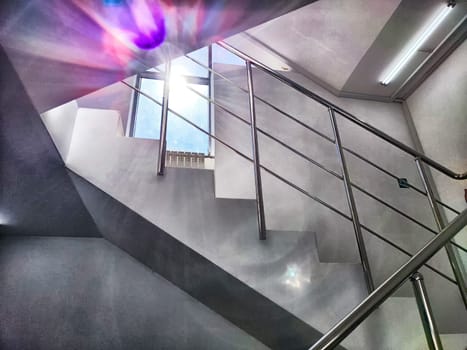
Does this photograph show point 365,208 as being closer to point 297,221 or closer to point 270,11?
point 297,221

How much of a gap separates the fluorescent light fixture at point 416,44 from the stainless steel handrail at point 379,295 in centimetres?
156

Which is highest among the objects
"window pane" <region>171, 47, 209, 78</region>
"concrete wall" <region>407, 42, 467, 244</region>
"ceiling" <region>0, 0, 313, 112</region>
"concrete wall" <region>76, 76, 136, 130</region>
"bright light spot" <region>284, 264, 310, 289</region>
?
"window pane" <region>171, 47, 209, 78</region>

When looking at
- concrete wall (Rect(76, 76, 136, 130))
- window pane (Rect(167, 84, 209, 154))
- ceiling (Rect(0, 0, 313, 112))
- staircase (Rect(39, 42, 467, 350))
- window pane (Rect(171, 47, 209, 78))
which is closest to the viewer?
ceiling (Rect(0, 0, 313, 112))

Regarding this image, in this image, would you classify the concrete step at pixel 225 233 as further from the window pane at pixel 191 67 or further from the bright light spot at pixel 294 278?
the window pane at pixel 191 67

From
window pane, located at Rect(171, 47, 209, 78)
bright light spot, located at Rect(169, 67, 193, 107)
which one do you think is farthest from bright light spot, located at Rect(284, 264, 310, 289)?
window pane, located at Rect(171, 47, 209, 78)

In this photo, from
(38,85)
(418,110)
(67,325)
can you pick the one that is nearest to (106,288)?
(67,325)

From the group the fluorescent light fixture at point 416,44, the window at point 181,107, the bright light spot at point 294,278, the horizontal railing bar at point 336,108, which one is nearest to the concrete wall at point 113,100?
the window at point 181,107

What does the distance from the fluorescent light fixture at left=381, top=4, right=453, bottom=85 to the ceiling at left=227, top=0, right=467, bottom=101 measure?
35 millimetres

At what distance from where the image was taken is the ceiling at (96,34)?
2.31 feet

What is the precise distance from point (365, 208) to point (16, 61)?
1908 mm

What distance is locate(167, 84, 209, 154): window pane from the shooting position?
228 centimetres

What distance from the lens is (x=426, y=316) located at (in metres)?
0.75

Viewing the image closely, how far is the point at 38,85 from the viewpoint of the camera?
0.86 metres

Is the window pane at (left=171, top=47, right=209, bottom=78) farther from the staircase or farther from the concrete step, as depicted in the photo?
the concrete step
